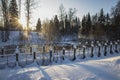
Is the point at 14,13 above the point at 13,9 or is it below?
below

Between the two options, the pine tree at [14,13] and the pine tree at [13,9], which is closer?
the pine tree at [14,13]

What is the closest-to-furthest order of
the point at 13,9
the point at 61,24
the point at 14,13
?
the point at 14,13 → the point at 13,9 → the point at 61,24

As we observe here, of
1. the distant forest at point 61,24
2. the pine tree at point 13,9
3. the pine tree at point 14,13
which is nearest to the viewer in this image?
the distant forest at point 61,24

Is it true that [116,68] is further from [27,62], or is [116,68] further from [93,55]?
[93,55]

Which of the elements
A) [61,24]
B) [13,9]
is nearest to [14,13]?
[13,9]

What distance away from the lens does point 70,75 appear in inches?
248

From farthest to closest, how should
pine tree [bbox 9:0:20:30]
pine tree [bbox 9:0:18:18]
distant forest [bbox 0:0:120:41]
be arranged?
1. pine tree [bbox 9:0:18:18]
2. pine tree [bbox 9:0:20:30]
3. distant forest [bbox 0:0:120:41]

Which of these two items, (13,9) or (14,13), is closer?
(14,13)

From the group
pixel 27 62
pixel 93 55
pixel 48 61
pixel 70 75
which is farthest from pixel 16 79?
pixel 93 55

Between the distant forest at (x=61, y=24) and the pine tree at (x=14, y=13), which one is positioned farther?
the pine tree at (x=14, y=13)

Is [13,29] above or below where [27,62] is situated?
above

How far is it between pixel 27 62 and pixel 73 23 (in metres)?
39.7

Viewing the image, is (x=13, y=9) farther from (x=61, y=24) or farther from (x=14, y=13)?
(x=61, y=24)

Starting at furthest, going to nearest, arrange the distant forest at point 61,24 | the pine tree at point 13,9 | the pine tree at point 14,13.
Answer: the pine tree at point 13,9 → the pine tree at point 14,13 → the distant forest at point 61,24
